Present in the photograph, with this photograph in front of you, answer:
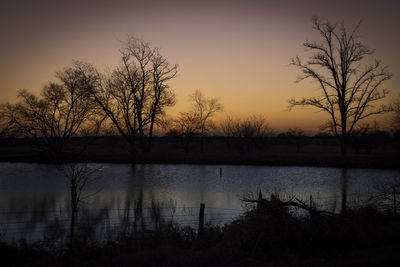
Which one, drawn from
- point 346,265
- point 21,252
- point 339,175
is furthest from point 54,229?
point 339,175

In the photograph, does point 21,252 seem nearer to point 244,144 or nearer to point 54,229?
point 54,229

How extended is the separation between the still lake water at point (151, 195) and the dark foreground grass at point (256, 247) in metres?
2.30

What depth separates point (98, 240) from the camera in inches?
363

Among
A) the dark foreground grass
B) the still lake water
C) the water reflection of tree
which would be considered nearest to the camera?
the dark foreground grass

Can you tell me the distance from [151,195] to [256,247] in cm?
1106

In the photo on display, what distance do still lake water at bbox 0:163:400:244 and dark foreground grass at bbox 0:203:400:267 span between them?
230 cm

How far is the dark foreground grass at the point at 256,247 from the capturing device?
630cm

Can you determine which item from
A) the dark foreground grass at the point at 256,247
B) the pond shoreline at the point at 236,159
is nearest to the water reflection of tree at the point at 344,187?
the pond shoreline at the point at 236,159

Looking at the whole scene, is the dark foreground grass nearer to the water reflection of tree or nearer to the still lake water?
the still lake water

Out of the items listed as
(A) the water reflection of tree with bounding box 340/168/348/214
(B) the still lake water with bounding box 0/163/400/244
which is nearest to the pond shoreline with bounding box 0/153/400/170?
(A) the water reflection of tree with bounding box 340/168/348/214

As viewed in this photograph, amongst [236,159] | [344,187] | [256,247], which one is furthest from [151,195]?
[236,159]

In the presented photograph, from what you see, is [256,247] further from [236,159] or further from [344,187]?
[236,159]

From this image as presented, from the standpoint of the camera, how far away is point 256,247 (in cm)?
717

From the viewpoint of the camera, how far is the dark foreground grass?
20.7ft
